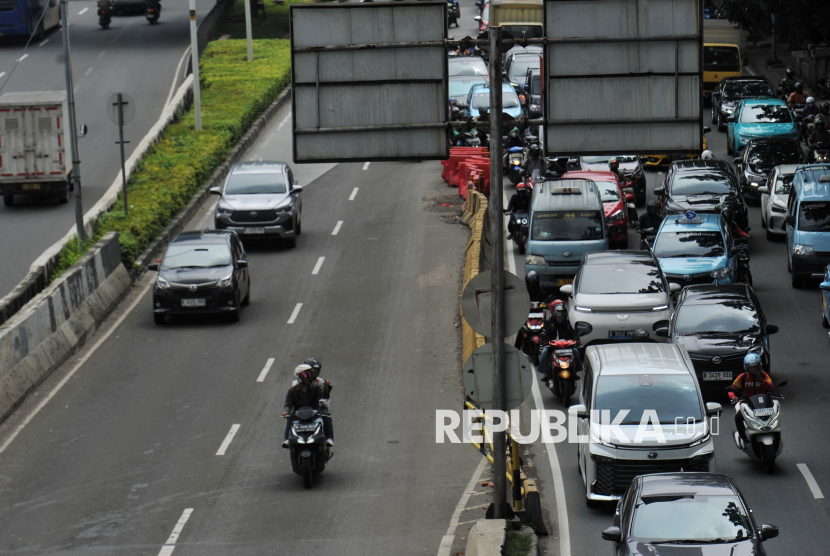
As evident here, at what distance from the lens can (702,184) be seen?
30.3 m

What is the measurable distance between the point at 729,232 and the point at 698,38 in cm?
1303

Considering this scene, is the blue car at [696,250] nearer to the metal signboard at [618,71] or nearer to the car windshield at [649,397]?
the car windshield at [649,397]

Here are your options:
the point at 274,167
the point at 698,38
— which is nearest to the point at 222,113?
the point at 274,167

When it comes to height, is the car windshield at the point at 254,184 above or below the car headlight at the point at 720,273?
above

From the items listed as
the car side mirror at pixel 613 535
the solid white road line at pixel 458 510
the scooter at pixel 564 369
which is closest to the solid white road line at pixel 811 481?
the scooter at pixel 564 369

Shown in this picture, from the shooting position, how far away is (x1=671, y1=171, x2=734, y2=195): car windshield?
98.7 feet

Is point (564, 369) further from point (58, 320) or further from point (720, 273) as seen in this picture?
point (58, 320)

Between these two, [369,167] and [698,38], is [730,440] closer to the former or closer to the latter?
[698,38]

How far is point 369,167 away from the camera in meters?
41.5

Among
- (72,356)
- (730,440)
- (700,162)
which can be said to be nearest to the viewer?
(730,440)

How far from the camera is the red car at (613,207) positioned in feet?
96.7

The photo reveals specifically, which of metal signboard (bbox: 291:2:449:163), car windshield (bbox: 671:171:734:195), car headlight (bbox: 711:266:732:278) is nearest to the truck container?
car windshield (bbox: 671:171:734:195)

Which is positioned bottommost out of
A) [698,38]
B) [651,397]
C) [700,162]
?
[651,397]

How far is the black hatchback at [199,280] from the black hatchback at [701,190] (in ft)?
33.5
